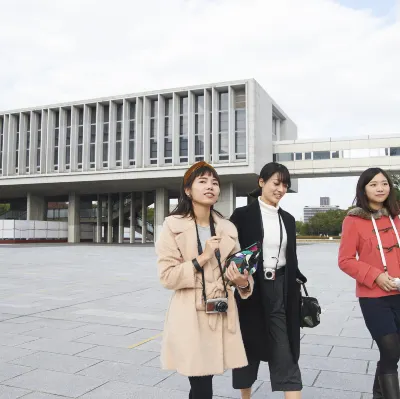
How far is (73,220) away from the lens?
44625 millimetres

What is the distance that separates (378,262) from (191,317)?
4.73ft

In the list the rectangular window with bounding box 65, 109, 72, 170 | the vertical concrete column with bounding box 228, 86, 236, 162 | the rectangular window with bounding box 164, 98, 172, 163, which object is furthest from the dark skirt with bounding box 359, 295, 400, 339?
the rectangular window with bounding box 65, 109, 72, 170

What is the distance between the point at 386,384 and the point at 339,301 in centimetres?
562

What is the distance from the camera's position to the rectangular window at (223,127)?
35.0m

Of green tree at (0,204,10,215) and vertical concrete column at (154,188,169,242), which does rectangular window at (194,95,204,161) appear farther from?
green tree at (0,204,10,215)

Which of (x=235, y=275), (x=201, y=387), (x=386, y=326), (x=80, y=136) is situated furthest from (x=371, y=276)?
(x=80, y=136)

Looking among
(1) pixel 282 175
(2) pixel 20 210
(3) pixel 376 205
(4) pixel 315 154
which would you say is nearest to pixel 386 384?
(3) pixel 376 205

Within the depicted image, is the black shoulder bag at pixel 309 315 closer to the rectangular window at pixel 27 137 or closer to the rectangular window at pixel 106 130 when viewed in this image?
the rectangular window at pixel 106 130

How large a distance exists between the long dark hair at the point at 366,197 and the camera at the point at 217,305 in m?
1.39

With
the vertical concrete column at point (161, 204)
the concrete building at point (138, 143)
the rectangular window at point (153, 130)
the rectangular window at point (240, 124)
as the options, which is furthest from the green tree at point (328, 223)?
the rectangular window at point (153, 130)

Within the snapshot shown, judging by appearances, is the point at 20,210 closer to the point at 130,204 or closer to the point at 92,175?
the point at 130,204

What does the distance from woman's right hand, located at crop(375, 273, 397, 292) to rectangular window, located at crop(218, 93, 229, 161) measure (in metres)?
32.2

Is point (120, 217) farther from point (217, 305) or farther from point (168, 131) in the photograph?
point (217, 305)

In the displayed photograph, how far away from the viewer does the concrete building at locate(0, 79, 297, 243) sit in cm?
3478
